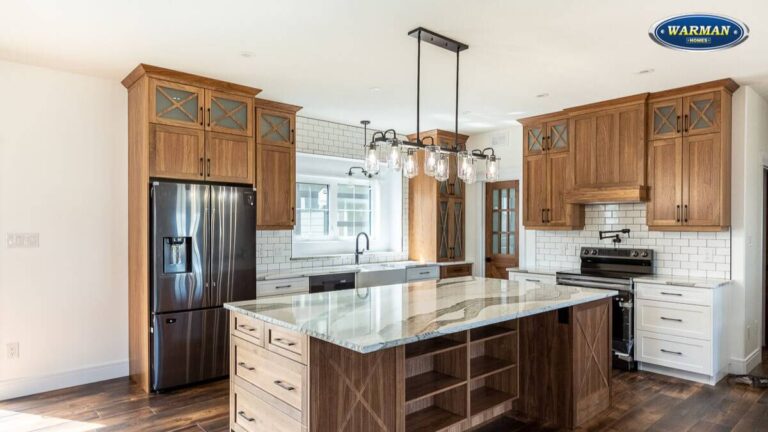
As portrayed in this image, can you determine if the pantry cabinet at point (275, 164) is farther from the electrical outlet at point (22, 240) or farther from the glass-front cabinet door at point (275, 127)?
the electrical outlet at point (22, 240)

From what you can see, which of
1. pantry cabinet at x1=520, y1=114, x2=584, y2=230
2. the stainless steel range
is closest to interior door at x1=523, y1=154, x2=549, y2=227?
pantry cabinet at x1=520, y1=114, x2=584, y2=230

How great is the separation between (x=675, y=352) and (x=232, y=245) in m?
4.06

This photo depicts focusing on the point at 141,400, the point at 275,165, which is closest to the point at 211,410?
the point at 141,400

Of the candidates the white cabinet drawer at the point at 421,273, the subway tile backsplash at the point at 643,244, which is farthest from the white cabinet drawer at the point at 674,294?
the white cabinet drawer at the point at 421,273

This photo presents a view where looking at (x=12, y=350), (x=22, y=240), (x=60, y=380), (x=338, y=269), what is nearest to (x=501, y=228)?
(x=338, y=269)

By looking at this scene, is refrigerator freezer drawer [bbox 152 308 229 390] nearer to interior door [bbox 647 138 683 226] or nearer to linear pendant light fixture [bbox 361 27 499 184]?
linear pendant light fixture [bbox 361 27 499 184]

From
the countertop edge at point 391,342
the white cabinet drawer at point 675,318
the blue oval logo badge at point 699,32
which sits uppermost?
the blue oval logo badge at point 699,32

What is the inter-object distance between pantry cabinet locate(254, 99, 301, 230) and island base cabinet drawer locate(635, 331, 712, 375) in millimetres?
3623

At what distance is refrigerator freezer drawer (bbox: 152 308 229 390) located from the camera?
3.85 meters

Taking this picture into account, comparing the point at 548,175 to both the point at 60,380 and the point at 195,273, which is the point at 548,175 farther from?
the point at 60,380

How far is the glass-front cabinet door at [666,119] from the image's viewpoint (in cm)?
450

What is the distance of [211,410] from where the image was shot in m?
3.53

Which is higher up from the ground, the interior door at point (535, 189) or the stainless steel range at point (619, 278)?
the interior door at point (535, 189)

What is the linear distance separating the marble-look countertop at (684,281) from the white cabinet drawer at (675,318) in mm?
190
